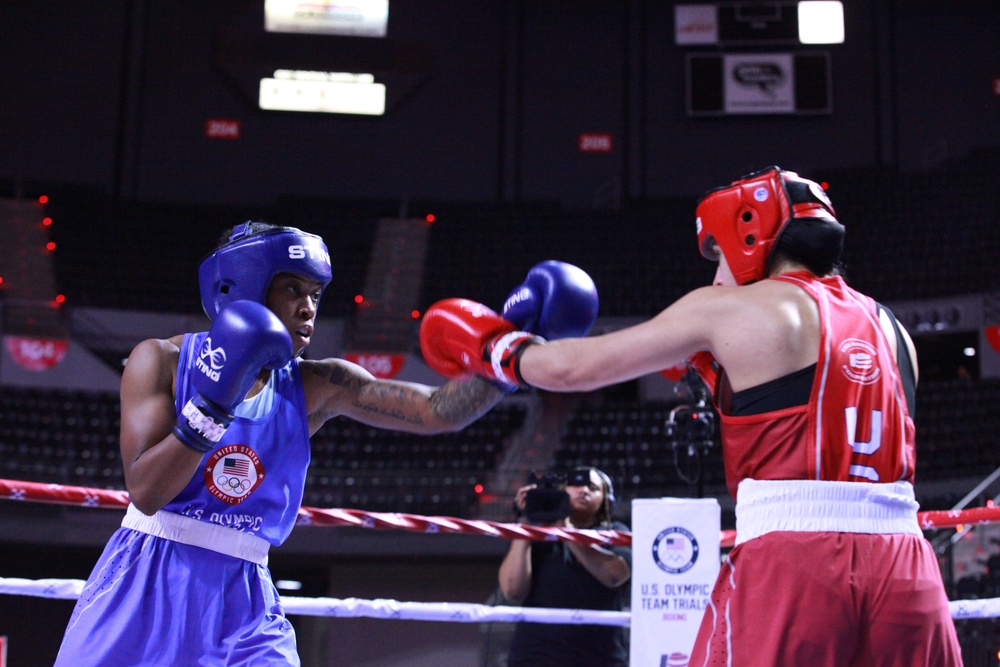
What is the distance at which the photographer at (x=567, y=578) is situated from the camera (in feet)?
10.7

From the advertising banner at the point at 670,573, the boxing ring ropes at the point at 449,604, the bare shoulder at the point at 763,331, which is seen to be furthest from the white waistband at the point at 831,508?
the advertising banner at the point at 670,573

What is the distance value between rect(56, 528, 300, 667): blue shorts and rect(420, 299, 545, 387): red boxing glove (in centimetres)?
56

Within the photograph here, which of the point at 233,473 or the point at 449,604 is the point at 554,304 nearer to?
the point at 233,473

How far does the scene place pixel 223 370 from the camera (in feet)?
5.69

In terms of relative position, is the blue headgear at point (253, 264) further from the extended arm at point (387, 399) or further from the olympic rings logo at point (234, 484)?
the olympic rings logo at point (234, 484)

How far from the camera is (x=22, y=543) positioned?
28.1 feet

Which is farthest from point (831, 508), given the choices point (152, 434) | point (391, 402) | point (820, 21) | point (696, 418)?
point (820, 21)

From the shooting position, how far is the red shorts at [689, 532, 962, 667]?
150 centimetres

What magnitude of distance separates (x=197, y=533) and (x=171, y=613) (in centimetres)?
15

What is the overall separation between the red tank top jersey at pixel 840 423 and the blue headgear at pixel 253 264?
0.96 metres

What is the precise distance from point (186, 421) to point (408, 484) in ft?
24.2

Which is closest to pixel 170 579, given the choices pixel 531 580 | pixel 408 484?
pixel 531 580

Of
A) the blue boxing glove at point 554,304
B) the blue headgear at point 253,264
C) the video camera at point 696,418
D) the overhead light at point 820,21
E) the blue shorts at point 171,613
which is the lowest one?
the blue shorts at point 171,613

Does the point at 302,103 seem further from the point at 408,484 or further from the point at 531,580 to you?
the point at 531,580
